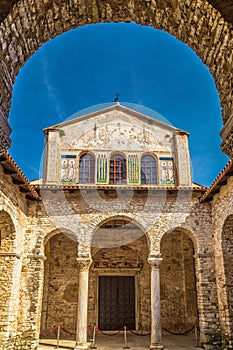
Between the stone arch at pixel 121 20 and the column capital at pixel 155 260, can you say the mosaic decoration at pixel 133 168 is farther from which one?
the stone arch at pixel 121 20

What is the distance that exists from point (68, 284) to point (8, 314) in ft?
14.9

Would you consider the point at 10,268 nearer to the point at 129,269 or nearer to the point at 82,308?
the point at 82,308

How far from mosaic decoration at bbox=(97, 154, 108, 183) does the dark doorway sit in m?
4.52

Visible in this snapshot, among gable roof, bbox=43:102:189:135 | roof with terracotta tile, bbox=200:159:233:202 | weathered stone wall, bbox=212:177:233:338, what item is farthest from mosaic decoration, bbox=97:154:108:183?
weathered stone wall, bbox=212:177:233:338

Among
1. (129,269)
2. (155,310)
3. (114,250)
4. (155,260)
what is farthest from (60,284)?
(155,260)

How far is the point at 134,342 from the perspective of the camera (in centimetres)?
1274

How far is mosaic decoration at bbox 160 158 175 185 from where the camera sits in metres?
15.0

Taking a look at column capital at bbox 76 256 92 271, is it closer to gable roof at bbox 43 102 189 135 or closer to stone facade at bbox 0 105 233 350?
stone facade at bbox 0 105 233 350

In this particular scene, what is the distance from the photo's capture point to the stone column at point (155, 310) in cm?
1149

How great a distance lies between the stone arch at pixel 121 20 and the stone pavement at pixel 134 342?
9.63 metres

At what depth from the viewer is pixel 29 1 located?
4.52 m

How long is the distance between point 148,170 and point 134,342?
23.1 ft

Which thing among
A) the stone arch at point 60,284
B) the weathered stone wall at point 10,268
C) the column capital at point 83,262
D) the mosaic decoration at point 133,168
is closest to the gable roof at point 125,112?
the mosaic decoration at point 133,168

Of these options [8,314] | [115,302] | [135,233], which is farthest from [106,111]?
[8,314]
